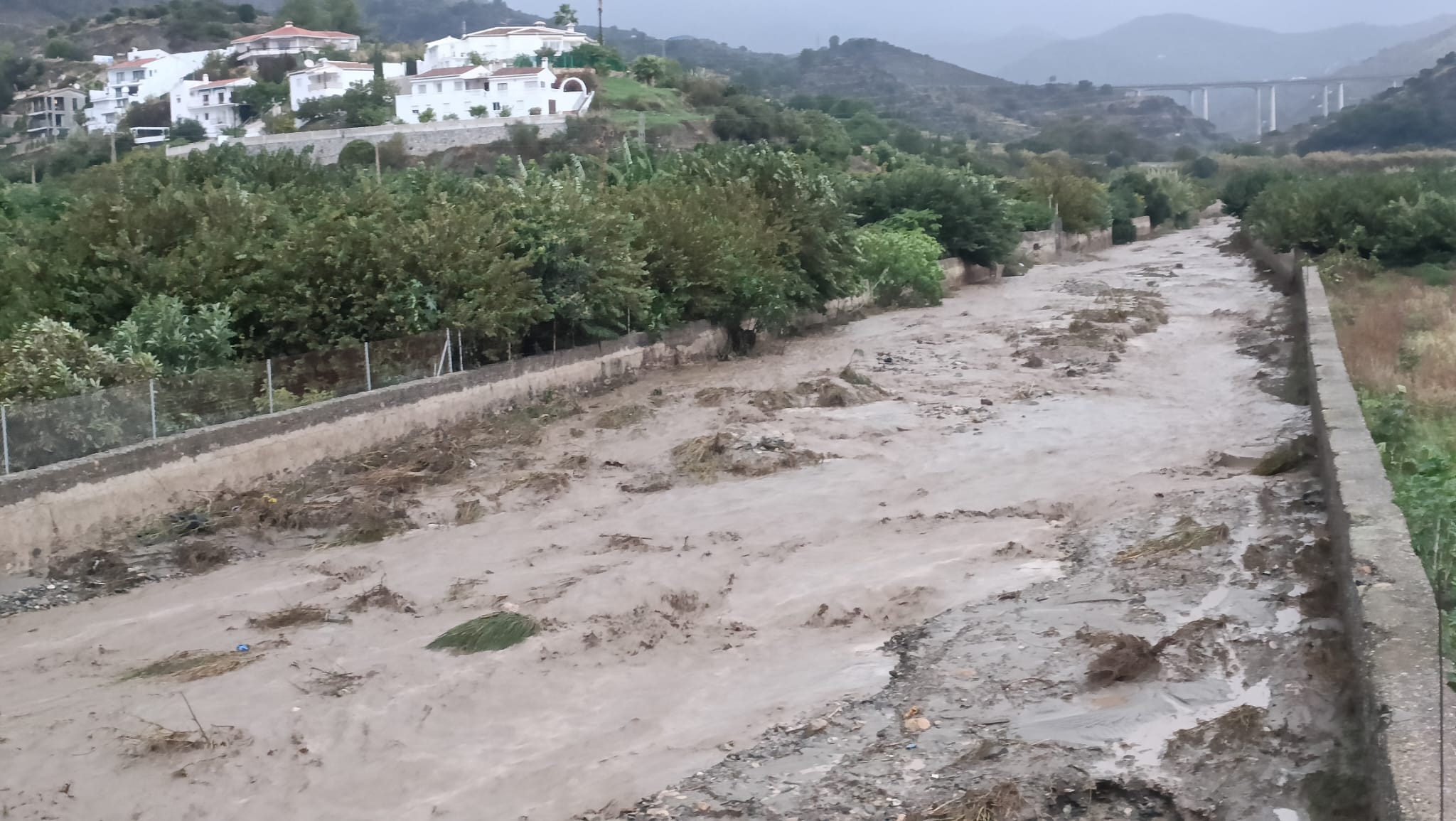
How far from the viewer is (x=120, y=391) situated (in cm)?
1352

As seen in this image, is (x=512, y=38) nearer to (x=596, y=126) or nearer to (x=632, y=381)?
(x=596, y=126)

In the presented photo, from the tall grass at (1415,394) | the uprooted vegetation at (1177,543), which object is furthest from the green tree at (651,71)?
the uprooted vegetation at (1177,543)

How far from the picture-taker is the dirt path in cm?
765

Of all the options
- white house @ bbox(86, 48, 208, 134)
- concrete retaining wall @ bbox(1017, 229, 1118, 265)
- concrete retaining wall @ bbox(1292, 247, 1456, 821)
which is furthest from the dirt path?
white house @ bbox(86, 48, 208, 134)

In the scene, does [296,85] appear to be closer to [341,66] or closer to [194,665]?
[341,66]

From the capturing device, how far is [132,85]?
424 ft

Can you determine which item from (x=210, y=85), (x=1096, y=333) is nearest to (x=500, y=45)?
(x=210, y=85)

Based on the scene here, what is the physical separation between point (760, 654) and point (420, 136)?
84313 mm

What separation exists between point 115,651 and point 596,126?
267ft

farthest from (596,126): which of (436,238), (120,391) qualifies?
(120,391)

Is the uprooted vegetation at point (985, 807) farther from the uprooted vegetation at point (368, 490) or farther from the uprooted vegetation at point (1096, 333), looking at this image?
the uprooted vegetation at point (1096, 333)

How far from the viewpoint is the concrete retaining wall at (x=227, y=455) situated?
40.0 ft

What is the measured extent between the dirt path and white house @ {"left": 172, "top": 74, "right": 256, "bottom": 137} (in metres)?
114

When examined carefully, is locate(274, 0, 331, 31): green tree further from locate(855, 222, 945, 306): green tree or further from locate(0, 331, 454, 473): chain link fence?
locate(0, 331, 454, 473): chain link fence
